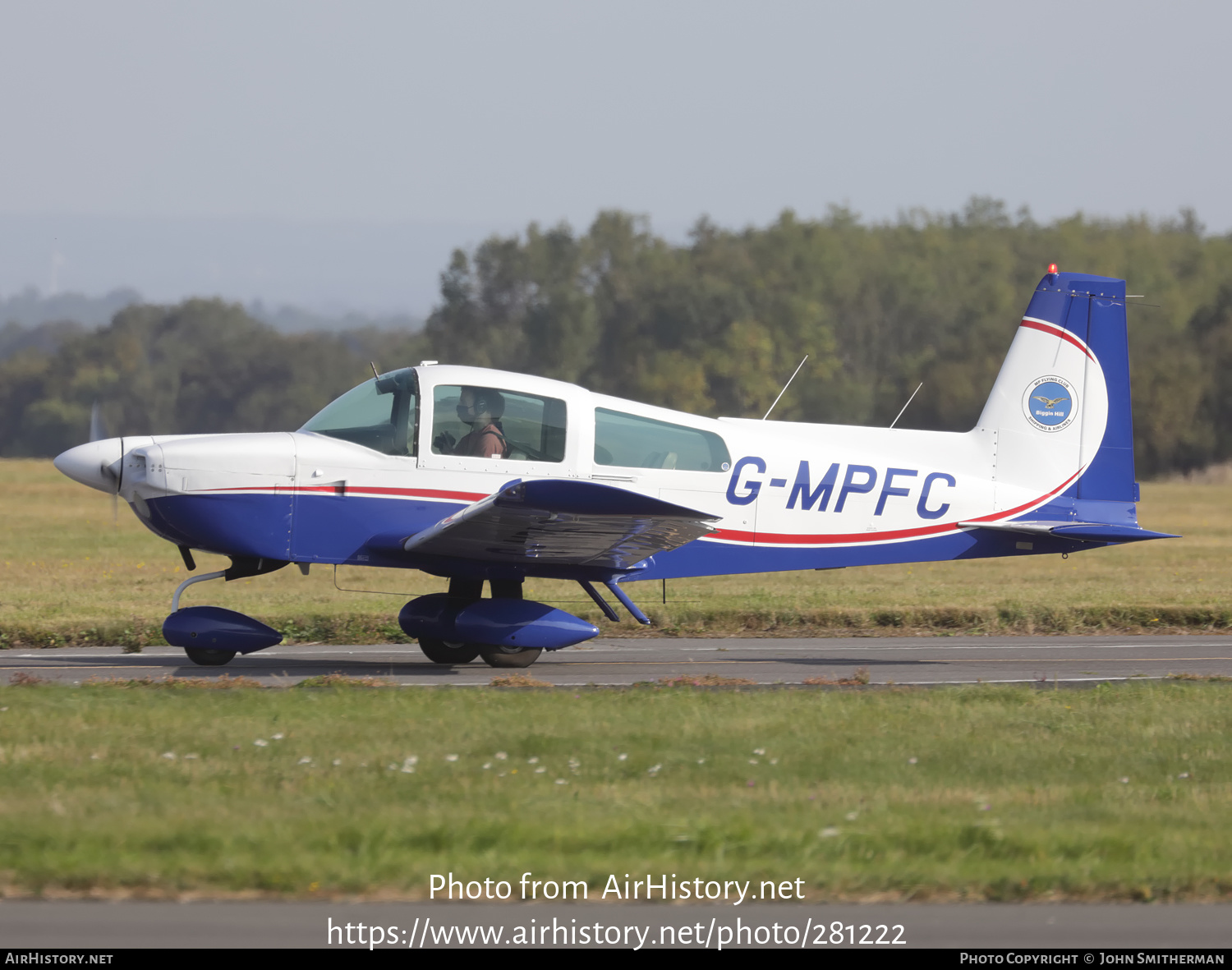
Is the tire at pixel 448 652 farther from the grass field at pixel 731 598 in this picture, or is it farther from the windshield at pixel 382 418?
the grass field at pixel 731 598

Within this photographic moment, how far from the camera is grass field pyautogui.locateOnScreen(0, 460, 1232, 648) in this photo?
12953mm

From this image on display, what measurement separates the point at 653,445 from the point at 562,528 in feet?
4.57

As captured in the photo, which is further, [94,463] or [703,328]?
[703,328]

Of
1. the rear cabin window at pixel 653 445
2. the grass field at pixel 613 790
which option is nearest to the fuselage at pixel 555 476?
the rear cabin window at pixel 653 445

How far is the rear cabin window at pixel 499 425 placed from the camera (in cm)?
1036

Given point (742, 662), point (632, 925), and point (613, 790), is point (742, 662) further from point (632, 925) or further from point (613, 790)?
point (632, 925)

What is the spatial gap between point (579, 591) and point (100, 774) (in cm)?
1005

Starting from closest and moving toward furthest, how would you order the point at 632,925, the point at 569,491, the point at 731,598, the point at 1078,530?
the point at 632,925 < the point at 569,491 < the point at 1078,530 < the point at 731,598

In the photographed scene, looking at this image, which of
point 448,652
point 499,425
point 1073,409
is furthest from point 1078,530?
point 448,652

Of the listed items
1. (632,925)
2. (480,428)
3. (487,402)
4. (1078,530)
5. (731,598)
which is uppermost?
(487,402)

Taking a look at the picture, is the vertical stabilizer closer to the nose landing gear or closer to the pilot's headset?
the pilot's headset

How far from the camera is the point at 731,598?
49.8 feet

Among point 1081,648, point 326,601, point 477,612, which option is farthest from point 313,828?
point 326,601

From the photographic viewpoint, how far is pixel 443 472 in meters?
10.4
